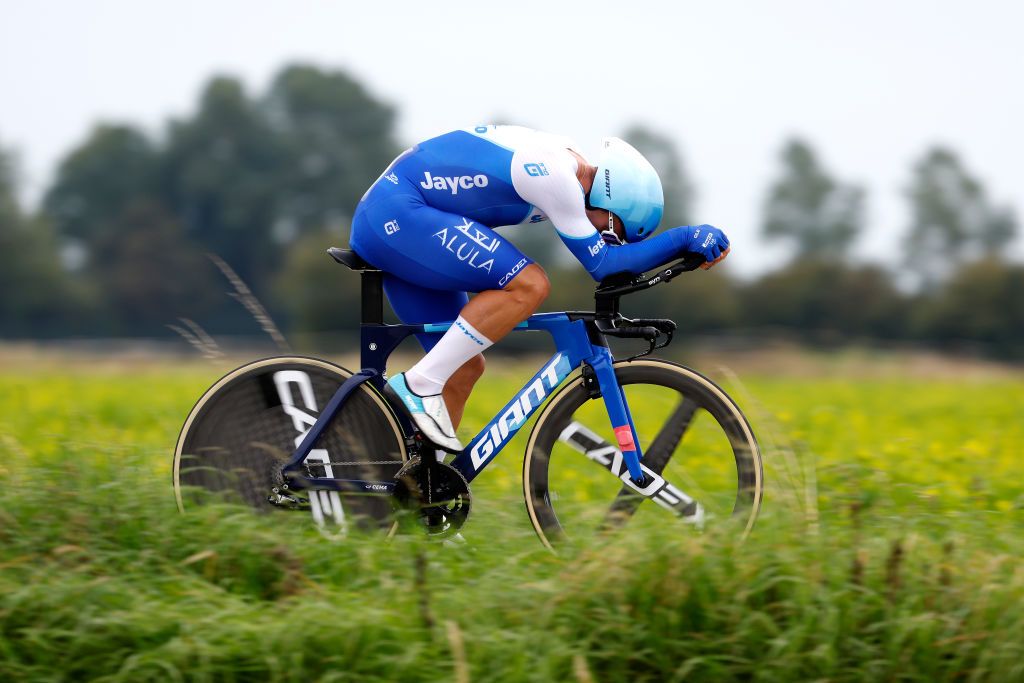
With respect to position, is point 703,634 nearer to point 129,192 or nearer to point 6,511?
point 6,511

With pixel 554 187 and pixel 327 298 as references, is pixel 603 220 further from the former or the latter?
pixel 327 298

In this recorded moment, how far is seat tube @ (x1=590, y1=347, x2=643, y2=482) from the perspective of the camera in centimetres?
471

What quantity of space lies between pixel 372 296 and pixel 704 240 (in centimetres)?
132

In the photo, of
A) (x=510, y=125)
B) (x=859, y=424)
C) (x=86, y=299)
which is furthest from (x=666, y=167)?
(x=510, y=125)

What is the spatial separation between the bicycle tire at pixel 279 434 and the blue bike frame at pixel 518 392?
0.22 feet

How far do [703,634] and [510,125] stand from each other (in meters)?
2.11

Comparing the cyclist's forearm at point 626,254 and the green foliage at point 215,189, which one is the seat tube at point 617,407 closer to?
the cyclist's forearm at point 626,254

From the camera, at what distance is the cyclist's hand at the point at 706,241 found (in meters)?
4.45

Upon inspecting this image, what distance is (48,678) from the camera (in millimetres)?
3525

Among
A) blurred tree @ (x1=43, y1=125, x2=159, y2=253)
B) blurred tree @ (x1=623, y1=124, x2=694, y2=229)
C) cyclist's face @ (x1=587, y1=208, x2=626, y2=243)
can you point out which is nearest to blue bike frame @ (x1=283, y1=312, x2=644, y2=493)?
cyclist's face @ (x1=587, y1=208, x2=626, y2=243)

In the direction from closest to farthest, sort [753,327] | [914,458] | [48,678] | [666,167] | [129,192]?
[48,678] → [914,458] → [753,327] → [666,167] → [129,192]

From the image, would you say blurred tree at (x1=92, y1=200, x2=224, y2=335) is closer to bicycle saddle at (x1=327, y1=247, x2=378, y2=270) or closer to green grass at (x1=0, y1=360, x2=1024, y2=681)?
bicycle saddle at (x1=327, y1=247, x2=378, y2=270)

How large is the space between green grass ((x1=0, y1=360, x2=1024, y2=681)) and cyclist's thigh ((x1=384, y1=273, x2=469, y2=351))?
88 centimetres

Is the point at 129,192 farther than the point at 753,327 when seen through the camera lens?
Yes
